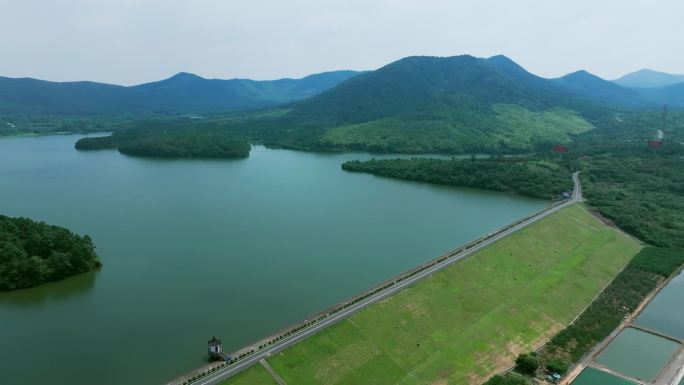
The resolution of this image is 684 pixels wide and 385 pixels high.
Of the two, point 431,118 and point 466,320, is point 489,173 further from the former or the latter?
point 431,118

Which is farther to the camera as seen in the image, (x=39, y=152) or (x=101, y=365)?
(x=39, y=152)

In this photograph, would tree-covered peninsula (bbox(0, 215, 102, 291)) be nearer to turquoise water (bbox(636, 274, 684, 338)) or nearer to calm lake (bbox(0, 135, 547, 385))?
calm lake (bbox(0, 135, 547, 385))

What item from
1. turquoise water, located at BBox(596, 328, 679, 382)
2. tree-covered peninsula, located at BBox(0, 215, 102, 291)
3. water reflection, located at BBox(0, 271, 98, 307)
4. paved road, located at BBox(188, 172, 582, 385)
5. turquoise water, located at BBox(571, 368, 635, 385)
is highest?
tree-covered peninsula, located at BBox(0, 215, 102, 291)

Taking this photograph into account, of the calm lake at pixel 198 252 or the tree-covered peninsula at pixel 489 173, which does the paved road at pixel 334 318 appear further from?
the tree-covered peninsula at pixel 489 173

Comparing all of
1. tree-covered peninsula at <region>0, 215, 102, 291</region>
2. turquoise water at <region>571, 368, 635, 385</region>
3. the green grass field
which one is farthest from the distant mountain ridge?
the green grass field

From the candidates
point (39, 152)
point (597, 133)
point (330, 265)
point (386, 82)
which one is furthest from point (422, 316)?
point (386, 82)

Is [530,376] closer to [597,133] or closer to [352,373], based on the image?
[352,373]

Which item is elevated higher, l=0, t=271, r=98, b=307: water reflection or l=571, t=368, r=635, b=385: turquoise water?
l=0, t=271, r=98, b=307: water reflection
